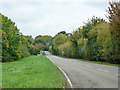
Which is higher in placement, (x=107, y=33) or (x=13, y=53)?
(x=107, y=33)

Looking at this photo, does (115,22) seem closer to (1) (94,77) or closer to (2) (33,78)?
(1) (94,77)

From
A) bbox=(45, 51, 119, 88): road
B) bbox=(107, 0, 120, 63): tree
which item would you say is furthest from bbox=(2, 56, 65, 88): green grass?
bbox=(107, 0, 120, 63): tree

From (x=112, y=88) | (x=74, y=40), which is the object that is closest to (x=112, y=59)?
(x=112, y=88)

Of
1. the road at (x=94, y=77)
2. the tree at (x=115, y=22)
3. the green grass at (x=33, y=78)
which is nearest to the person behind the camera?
the green grass at (x=33, y=78)

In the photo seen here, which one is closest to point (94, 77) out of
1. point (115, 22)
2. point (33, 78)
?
point (33, 78)

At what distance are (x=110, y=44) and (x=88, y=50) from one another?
41.8 feet

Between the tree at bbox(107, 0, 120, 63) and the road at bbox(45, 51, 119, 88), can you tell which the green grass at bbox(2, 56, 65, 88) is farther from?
the tree at bbox(107, 0, 120, 63)

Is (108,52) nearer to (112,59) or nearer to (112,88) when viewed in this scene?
(112,59)

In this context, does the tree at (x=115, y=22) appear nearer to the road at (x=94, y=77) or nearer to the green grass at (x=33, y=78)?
the road at (x=94, y=77)

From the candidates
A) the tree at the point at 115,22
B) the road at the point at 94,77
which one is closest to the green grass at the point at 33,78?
the road at the point at 94,77

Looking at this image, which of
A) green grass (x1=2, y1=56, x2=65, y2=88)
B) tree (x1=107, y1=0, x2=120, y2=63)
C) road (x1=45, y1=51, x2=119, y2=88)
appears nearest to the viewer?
green grass (x1=2, y1=56, x2=65, y2=88)

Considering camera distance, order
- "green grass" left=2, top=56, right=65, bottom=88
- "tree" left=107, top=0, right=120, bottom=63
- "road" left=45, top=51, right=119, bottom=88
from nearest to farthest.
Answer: "green grass" left=2, top=56, right=65, bottom=88, "road" left=45, top=51, right=119, bottom=88, "tree" left=107, top=0, right=120, bottom=63

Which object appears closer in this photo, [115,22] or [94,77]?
[94,77]

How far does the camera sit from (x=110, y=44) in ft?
86.1
